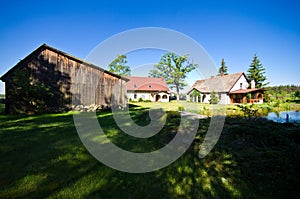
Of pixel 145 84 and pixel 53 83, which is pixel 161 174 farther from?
pixel 145 84

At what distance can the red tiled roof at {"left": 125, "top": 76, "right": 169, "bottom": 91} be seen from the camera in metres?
34.5

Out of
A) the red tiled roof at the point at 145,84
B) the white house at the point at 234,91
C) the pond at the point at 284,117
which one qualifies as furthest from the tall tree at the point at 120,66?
the pond at the point at 284,117

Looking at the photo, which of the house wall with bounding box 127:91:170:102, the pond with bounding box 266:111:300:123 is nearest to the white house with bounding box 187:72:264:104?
the house wall with bounding box 127:91:170:102

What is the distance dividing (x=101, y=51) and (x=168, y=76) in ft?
110

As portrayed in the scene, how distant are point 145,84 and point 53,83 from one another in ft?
81.8

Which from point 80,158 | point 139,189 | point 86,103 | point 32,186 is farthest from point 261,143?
point 86,103

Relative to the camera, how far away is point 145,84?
3566 centimetres

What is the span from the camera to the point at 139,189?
253 cm

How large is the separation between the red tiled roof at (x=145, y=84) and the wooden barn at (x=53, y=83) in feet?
69.7

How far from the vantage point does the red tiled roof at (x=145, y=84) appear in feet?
113

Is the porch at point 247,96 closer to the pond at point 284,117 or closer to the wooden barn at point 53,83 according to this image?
the pond at point 284,117

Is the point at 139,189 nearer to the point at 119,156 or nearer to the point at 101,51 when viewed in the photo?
the point at 119,156

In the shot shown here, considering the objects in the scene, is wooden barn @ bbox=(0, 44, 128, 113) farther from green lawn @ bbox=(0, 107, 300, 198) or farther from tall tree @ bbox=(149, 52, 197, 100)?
tall tree @ bbox=(149, 52, 197, 100)

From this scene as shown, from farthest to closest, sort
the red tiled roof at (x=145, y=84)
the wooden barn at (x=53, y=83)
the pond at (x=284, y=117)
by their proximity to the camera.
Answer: the red tiled roof at (x=145, y=84) → the wooden barn at (x=53, y=83) → the pond at (x=284, y=117)
